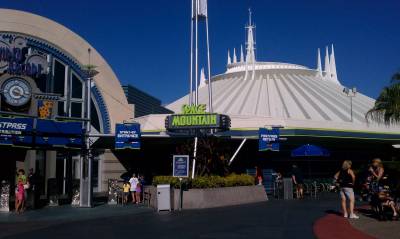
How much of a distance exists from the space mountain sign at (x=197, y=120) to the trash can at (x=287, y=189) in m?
4.02

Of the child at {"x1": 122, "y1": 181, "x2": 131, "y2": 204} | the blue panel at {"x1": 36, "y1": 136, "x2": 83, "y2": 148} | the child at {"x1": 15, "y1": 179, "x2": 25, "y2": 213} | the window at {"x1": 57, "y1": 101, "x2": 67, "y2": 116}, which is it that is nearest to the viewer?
the child at {"x1": 15, "y1": 179, "x2": 25, "y2": 213}

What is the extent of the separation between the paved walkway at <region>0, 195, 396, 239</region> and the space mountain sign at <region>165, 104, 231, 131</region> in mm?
4128

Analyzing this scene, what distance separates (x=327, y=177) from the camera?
36.0 m

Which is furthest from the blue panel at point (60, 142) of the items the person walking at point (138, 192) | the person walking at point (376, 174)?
the person walking at point (376, 174)

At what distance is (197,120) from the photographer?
22.7m

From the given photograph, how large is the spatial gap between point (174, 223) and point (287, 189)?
10714mm

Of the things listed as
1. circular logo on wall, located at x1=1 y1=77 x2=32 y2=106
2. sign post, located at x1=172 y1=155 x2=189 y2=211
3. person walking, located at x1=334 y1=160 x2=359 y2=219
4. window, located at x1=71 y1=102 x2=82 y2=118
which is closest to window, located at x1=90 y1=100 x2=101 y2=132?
window, located at x1=71 y1=102 x2=82 y2=118

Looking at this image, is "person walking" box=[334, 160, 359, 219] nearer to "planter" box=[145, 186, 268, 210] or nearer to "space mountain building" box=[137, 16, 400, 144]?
"planter" box=[145, 186, 268, 210]

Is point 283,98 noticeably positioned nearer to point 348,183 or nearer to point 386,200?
point 348,183

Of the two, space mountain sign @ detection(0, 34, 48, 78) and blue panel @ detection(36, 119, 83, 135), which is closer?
blue panel @ detection(36, 119, 83, 135)

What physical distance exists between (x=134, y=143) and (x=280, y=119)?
9.19m

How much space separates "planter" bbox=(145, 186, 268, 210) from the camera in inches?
762

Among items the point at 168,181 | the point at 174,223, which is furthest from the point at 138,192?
the point at 174,223

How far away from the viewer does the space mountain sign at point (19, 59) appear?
999 inches
